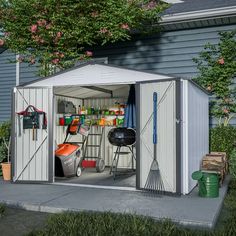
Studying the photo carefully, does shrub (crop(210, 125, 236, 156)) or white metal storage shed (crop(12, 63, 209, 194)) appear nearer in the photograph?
white metal storage shed (crop(12, 63, 209, 194))

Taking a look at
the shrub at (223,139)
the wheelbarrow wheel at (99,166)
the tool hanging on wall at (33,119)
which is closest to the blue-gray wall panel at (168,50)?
the shrub at (223,139)

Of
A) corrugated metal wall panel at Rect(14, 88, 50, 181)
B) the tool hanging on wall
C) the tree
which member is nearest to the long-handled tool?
corrugated metal wall panel at Rect(14, 88, 50, 181)

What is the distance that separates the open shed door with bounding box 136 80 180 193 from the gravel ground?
2.21 meters

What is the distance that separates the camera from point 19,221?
5625 mm

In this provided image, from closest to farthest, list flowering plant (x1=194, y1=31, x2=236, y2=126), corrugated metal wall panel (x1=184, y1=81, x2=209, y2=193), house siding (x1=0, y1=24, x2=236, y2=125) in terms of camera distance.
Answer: corrugated metal wall panel (x1=184, y1=81, x2=209, y2=193), flowering plant (x1=194, y1=31, x2=236, y2=126), house siding (x1=0, y1=24, x2=236, y2=125)

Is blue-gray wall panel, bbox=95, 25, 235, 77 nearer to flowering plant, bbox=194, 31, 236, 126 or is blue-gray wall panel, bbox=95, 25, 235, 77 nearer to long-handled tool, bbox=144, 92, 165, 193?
flowering plant, bbox=194, 31, 236, 126

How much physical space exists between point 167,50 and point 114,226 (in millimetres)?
7337

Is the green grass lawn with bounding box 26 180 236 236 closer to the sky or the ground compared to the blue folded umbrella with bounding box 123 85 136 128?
closer to the ground

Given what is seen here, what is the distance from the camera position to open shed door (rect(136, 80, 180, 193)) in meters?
6.98

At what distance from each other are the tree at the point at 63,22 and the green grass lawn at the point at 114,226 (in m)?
5.39

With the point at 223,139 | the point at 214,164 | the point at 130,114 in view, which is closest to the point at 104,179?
the point at 130,114

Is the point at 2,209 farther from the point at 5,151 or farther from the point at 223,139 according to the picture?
the point at 223,139

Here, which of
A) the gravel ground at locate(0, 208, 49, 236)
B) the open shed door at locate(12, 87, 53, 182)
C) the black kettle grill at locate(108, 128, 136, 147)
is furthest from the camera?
the black kettle grill at locate(108, 128, 136, 147)

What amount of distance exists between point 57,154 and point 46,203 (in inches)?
97.0
